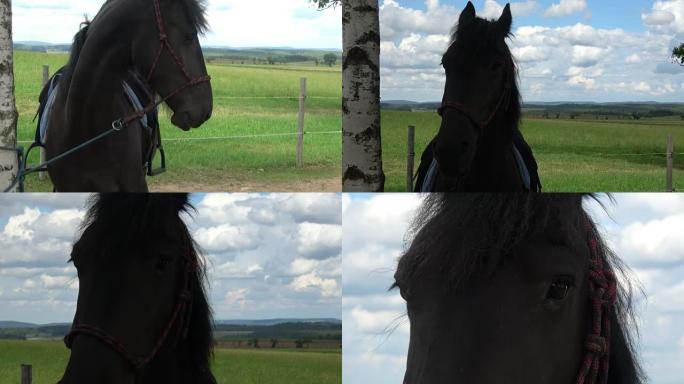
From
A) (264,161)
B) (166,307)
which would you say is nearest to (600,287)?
(166,307)

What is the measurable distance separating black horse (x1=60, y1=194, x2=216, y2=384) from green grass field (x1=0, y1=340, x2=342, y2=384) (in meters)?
0.06

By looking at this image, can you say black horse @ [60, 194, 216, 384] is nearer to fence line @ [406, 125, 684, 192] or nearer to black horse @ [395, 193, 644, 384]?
black horse @ [395, 193, 644, 384]

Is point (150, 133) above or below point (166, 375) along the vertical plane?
above

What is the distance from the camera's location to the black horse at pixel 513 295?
97 cm

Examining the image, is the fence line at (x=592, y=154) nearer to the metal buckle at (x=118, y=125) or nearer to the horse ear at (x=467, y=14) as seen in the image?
the horse ear at (x=467, y=14)

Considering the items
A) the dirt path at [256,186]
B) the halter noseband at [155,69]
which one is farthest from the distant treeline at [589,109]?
the dirt path at [256,186]

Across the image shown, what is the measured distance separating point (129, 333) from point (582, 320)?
71cm

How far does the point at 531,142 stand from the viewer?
196 cm

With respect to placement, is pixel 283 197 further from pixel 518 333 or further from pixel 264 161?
pixel 264 161

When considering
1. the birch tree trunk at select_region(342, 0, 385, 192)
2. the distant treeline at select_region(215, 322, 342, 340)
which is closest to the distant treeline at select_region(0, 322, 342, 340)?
the distant treeline at select_region(215, 322, 342, 340)

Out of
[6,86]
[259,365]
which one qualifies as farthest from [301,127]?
[259,365]

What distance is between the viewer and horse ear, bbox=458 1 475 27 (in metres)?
1.57

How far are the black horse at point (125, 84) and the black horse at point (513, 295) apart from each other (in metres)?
1.08

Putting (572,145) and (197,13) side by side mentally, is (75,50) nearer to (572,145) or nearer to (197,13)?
(197,13)
